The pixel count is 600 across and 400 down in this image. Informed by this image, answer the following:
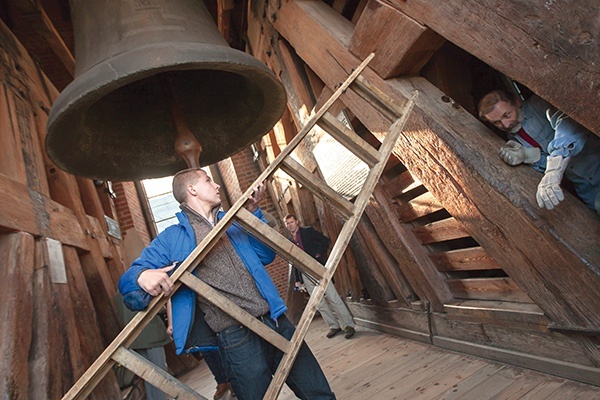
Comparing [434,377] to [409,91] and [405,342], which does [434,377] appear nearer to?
[405,342]

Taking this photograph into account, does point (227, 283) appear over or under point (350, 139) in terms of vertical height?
under

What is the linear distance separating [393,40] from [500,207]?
41.1 inches

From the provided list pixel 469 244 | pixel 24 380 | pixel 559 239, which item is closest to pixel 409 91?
pixel 559 239

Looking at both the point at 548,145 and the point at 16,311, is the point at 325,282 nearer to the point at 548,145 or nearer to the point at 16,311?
the point at 548,145

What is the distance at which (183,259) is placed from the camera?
1824mm

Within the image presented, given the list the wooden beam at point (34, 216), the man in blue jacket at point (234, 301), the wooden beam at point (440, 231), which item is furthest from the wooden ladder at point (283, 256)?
the wooden beam at point (34, 216)

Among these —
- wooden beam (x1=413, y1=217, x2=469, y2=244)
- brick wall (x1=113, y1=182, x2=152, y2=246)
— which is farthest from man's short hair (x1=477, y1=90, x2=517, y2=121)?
brick wall (x1=113, y1=182, x2=152, y2=246)

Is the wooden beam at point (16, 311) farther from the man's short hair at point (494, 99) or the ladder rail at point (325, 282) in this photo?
the man's short hair at point (494, 99)

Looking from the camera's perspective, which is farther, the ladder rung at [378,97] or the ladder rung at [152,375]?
the ladder rung at [378,97]

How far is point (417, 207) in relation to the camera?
318cm

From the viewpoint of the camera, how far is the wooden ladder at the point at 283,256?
51.9 inches

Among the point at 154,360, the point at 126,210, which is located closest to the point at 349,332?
the point at 154,360

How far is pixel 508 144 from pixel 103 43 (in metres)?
1.86

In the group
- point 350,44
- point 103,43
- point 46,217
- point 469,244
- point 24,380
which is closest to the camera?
point 103,43
